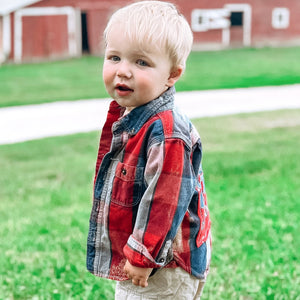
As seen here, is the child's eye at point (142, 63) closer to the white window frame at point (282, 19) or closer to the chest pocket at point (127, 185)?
the chest pocket at point (127, 185)

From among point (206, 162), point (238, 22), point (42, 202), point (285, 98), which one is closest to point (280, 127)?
point (206, 162)

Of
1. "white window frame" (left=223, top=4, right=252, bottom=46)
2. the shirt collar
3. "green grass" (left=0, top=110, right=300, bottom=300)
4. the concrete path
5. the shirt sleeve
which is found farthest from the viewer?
"white window frame" (left=223, top=4, right=252, bottom=46)

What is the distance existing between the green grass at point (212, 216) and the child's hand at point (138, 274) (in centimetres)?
135

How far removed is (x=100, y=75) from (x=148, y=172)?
16.0 m

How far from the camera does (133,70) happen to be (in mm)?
2182

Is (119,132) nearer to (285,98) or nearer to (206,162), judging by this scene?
(206,162)

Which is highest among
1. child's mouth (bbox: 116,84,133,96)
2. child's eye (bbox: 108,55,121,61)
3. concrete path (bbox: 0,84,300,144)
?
child's eye (bbox: 108,55,121,61)

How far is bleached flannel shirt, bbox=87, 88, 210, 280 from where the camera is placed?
2.14 meters

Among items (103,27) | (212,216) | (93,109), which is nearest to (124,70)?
(212,216)

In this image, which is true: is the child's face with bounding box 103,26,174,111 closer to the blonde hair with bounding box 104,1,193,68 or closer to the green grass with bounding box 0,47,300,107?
the blonde hair with bounding box 104,1,193,68

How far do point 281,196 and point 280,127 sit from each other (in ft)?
12.5

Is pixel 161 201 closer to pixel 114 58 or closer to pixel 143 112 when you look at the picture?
pixel 143 112

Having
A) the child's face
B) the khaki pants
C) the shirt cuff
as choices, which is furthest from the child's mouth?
the khaki pants

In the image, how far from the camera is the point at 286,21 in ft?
95.3
